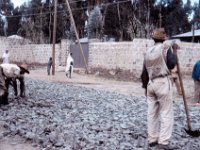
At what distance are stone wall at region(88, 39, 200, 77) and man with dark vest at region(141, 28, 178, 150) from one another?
1792 centimetres

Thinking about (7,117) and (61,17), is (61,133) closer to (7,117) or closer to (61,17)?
(7,117)

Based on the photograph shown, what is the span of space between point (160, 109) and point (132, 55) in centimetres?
1874

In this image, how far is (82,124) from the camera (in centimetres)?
782

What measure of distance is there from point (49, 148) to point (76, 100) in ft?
18.9

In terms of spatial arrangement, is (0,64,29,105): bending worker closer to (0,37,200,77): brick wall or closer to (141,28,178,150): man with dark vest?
(141,28,178,150): man with dark vest

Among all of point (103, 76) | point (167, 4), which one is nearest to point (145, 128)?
point (103, 76)

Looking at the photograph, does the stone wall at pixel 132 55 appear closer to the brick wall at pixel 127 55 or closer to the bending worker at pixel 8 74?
the brick wall at pixel 127 55

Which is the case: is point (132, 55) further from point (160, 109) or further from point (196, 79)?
point (160, 109)

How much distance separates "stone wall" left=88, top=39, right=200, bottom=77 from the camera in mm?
24234

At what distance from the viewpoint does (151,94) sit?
606 centimetres

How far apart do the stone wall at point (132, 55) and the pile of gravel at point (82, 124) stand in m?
12.8

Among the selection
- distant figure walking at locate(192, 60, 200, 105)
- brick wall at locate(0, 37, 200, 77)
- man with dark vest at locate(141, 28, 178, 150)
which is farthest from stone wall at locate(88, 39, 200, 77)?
man with dark vest at locate(141, 28, 178, 150)

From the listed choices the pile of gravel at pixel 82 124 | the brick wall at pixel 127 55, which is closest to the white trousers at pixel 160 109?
the pile of gravel at pixel 82 124

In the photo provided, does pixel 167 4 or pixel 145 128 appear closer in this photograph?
pixel 145 128
